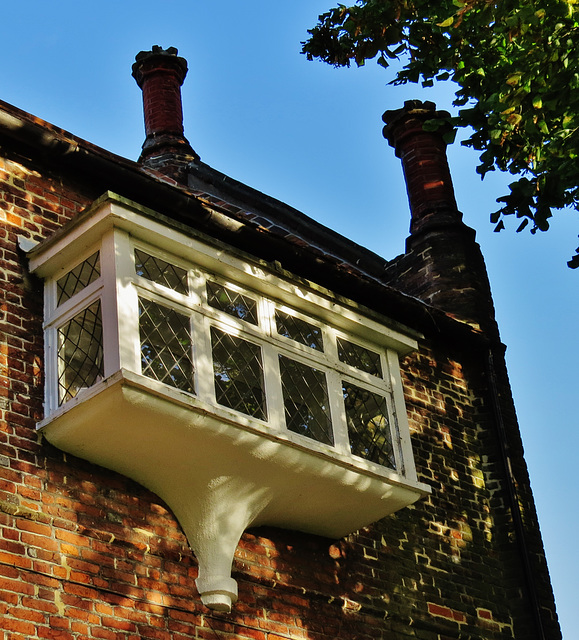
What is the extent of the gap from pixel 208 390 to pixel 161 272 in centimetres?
112

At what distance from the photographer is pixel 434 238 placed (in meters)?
14.8

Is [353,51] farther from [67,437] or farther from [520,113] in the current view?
[67,437]

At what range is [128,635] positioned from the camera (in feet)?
27.4

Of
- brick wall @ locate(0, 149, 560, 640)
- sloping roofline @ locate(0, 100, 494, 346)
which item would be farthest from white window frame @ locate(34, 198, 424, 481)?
brick wall @ locate(0, 149, 560, 640)

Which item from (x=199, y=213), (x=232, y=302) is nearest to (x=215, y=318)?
(x=232, y=302)

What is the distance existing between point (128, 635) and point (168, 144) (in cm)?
936

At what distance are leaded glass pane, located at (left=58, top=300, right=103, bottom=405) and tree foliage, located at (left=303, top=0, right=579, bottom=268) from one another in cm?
327

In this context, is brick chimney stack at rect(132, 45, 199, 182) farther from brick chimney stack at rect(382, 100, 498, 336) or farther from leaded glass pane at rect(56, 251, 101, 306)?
leaded glass pane at rect(56, 251, 101, 306)

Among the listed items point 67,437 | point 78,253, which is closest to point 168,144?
point 78,253

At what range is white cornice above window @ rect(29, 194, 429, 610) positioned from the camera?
8.72 m

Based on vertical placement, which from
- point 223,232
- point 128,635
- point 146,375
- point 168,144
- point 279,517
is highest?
point 168,144

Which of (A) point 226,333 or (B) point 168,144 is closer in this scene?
(A) point 226,333

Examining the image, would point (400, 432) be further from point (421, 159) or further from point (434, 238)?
point (421, 159)

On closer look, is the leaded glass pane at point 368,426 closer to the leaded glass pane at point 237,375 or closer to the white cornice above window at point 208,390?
the white cornice above window at point 208,390
